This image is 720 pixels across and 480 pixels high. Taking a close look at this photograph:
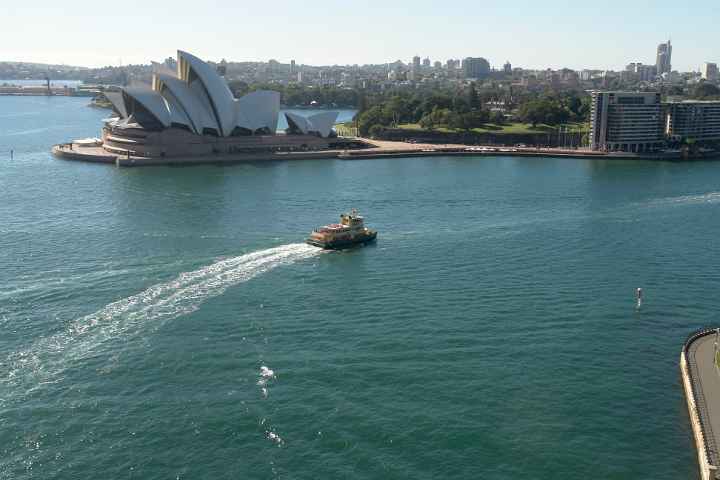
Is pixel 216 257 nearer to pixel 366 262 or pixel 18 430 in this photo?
pixel 366 262

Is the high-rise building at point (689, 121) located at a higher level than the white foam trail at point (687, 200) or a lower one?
higher

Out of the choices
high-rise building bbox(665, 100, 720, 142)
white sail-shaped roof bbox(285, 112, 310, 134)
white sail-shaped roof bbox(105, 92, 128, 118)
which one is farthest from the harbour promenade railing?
high-rise building bbox(665, 100, 720, 142)

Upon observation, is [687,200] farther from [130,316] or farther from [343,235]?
[130,316]

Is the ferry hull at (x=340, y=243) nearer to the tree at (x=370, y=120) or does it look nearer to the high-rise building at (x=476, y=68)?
the tree at (x=370, y=120)

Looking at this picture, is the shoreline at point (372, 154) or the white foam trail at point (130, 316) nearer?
the white foam trail at point (130, 316)

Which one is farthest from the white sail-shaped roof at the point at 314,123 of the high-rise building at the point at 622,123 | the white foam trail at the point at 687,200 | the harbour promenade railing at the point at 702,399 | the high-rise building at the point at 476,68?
the high-rise building at the point at 476,68

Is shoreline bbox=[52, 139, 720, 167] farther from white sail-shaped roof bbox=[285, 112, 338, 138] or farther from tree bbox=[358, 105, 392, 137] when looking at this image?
tree bbox=[358, 105, 392, 137]
